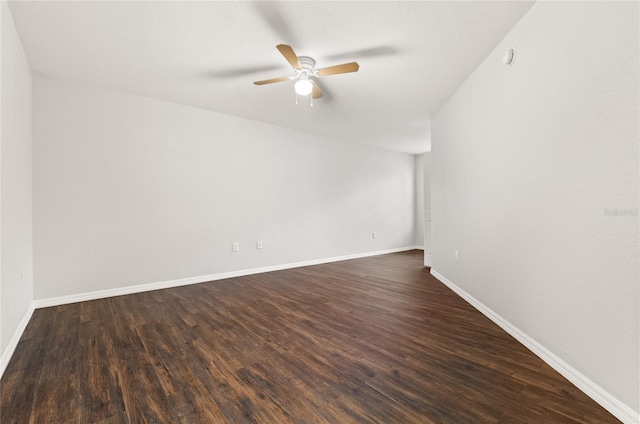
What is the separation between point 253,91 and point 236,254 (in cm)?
238

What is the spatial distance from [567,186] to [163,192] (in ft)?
13.5

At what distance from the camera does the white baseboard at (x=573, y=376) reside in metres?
1.26

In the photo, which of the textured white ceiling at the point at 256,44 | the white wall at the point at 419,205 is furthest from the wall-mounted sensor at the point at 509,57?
the white wall at the point at 419,205

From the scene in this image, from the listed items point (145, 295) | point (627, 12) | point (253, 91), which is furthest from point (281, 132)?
point (627, 12)

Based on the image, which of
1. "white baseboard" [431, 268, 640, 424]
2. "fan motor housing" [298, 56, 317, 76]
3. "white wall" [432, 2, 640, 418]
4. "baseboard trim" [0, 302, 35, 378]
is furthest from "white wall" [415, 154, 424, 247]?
"baseboard trim" [0, 302, 35, 378]

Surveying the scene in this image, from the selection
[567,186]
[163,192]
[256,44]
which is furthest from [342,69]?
[163,192]

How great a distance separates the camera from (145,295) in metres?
3.34

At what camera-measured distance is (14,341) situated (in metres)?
2.04

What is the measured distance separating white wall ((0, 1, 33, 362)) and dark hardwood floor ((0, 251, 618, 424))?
0.93ft

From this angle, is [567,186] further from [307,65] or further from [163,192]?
[163,192]

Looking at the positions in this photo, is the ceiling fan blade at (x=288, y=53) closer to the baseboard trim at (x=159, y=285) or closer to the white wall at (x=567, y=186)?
the white wall at (x=567, y=186)

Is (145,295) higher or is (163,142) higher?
(163,142)

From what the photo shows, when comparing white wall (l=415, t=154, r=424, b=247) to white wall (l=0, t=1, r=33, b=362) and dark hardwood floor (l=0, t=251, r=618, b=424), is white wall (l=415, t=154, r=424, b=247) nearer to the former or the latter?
dark hardwood floor (l=0, t=251, r=618, b=424)

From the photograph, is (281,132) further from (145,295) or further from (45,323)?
(45,323)
